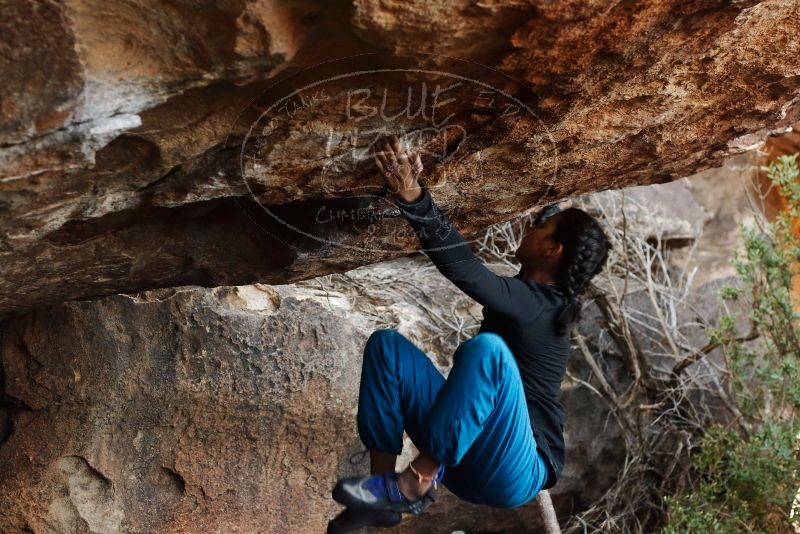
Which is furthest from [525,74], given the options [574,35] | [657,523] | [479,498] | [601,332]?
[657,523]

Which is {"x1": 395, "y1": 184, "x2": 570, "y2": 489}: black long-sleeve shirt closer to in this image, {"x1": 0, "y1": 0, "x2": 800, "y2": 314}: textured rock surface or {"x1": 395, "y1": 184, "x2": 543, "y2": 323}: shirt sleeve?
{"x1": 395, "y1": 184, "x2": 543, "y2": 323}: shirt sleeve

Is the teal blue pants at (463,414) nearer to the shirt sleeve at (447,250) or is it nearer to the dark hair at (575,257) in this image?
the shirt sleeve at (447,250)

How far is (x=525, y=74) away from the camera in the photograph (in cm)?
246

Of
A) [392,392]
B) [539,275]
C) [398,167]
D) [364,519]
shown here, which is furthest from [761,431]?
[398,167]

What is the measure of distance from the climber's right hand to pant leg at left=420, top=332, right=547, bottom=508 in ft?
1.75

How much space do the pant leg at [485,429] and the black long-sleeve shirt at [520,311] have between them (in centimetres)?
12

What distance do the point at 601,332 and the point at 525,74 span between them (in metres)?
3.21

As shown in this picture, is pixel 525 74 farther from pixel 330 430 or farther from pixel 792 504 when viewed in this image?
pixel 792 504

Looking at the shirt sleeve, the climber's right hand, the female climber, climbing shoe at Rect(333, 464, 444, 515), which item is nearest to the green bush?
the female climber

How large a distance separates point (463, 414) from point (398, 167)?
79cm

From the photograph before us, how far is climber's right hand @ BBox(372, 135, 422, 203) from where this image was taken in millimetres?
2594

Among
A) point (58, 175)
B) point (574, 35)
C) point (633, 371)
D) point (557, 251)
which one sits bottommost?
point (633, 371)

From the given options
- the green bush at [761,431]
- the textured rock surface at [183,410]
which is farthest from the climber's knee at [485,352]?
the green bush at [761,431]
